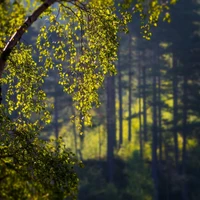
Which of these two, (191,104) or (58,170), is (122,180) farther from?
(58,170)

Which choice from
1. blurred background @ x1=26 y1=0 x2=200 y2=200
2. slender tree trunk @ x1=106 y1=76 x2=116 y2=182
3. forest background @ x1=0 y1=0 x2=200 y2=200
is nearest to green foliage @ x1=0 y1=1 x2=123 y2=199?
forest background @ x1=0 y1=0 x2=200 y2=200

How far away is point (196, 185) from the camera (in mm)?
33094

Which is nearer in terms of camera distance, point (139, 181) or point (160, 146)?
point (139, 181)

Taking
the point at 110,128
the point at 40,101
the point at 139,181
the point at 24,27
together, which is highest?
the point at 110,128

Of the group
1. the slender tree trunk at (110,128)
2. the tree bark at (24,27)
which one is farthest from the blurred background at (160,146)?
the tree bark at (24,27)

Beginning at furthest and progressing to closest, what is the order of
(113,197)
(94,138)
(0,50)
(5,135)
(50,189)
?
(94,138) → (113,197) → (5,135) → (0,50) → (50,189)

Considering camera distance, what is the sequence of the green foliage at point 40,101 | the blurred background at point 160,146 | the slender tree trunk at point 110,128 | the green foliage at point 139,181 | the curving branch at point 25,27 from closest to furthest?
the green foliage at point 40,101 → the curving branch at point 25,27 → the green foliage at point 139,181 → the blurred background at point 160,146 → the slender tree trunk at point 110,128

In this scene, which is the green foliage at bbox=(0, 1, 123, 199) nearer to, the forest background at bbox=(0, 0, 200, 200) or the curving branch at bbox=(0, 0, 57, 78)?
the curving branch at bbox=(0, 0, 57, 78)

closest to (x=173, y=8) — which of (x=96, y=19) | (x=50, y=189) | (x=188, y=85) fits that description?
(x=188, y=85)

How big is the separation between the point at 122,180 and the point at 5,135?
1062 inches

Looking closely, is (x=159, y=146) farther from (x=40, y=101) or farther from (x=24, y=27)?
(x=24, y=27)

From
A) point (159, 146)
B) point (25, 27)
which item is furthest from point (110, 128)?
point (25, 27)

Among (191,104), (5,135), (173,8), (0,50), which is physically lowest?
(5,135)

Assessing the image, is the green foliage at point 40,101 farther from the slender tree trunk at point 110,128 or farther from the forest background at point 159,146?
the slender tree trunk at point 110,128
